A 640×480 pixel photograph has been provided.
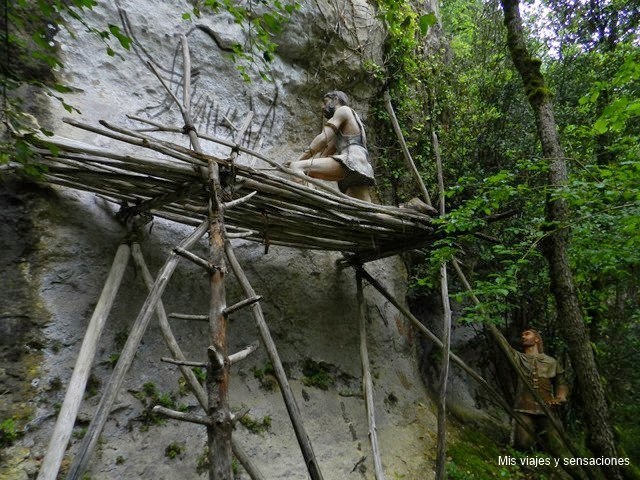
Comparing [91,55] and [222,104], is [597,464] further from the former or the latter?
[91,55]

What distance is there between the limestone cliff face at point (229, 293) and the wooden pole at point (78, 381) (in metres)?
0.41

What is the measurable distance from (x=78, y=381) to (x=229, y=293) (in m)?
1.91

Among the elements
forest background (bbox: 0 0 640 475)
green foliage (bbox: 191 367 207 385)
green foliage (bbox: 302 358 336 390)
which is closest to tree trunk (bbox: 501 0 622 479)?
forest background (bbox: 0 0 640 475)

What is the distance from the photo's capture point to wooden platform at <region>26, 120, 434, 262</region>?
3.19 meters

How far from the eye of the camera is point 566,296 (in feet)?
16.2

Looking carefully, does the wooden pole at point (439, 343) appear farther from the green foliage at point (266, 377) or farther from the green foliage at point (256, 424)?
the green foliage at point (256, 424)

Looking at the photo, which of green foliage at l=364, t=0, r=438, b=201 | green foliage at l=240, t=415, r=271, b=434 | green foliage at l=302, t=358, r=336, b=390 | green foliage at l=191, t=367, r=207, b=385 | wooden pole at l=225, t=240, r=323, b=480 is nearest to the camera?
wooden pole at l=225, t=240, r=323, b=480

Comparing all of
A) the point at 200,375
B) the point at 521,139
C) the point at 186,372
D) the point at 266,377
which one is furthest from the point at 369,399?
the point at 521,139

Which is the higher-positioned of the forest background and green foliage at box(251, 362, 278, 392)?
the forest background

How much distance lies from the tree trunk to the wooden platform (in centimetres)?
134

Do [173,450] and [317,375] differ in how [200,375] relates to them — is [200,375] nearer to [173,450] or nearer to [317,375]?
[173,450]

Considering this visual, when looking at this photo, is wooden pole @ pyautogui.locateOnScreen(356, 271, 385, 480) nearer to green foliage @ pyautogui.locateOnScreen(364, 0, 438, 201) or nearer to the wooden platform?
the wooden platform

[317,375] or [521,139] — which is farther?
[521,139]

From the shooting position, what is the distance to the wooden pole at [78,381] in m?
2.75
